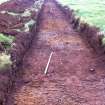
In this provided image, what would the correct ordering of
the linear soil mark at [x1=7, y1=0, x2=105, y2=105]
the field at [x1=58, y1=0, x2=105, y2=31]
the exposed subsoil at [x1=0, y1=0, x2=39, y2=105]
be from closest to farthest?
the exposed subsoil at [x1=0, y1=0, x2=39, y2=105] < the linear soil mark at [x1=7, y1=0, x2=105, y2=105] < the field at [x1=58, y1=0, x2=105, y2=31]

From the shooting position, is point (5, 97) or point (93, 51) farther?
point (93, 51)

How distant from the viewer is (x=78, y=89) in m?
11.3

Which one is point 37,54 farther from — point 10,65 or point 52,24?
point 52,24

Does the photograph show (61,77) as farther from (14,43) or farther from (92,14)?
(92,14)

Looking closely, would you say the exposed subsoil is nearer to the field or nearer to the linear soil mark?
the linear soil mark

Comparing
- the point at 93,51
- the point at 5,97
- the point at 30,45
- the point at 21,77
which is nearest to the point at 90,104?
the point at 5,97

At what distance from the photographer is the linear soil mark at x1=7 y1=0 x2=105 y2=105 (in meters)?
10.5

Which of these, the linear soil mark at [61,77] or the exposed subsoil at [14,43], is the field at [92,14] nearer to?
the linear soil mark at [61,77]

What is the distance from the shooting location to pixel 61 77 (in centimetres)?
1270

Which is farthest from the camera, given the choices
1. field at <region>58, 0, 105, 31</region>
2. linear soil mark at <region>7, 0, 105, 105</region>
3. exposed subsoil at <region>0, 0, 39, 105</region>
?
field at <region>58, 0, 105, 31</region>

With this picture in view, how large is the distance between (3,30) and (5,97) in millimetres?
8320

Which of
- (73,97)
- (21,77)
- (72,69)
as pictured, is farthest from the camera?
(72,69)

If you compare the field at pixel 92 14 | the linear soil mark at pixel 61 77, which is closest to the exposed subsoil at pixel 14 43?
the linear soil mark at pixel 61 77

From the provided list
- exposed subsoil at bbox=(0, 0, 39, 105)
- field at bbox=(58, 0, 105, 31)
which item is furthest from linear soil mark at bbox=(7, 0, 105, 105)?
field at bbox=(58, 0, 105, 31)
